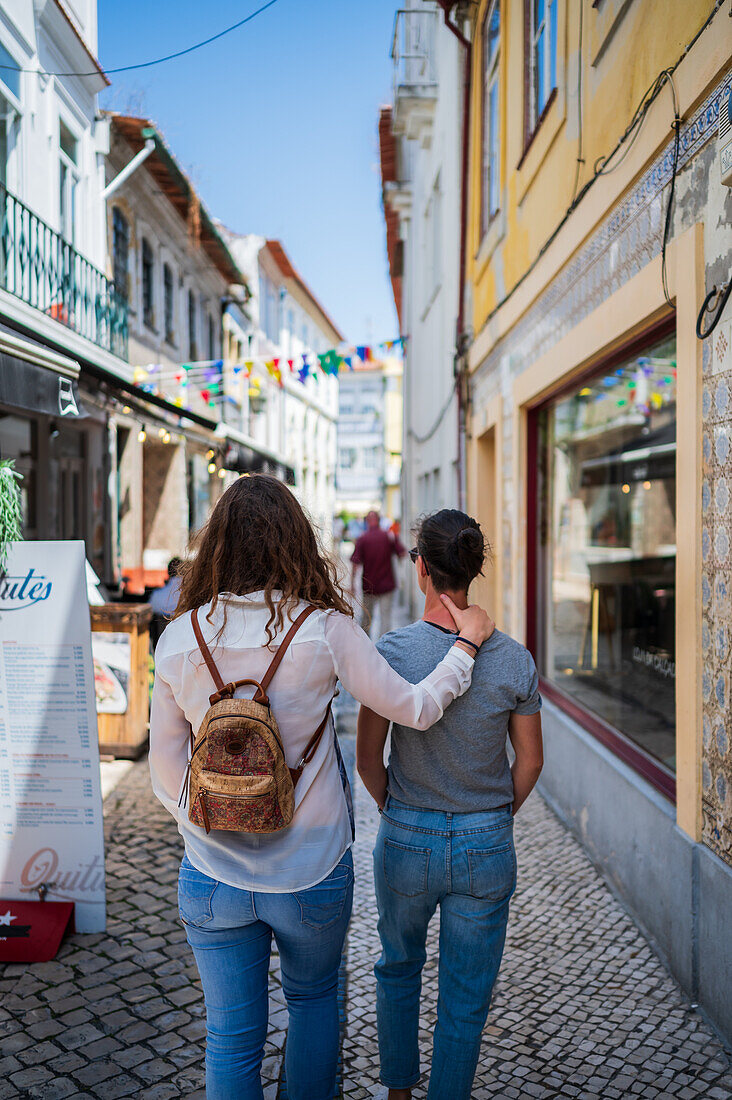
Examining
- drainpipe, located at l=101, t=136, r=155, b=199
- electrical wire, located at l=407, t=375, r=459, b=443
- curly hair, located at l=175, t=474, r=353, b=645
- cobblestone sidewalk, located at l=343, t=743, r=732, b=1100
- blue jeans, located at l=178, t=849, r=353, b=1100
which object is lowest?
cobblestone sidewalk, located at l=343, t=743, r=732, b=1100

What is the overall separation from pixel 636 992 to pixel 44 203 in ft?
33.3

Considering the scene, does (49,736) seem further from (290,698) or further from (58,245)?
(58,245)

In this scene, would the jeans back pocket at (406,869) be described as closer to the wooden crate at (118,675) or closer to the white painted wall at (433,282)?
the wooden crate at (118,675)

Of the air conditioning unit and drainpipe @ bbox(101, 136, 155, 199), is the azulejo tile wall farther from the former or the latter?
drainpipe @ bbox(101, 136, 155, 199)

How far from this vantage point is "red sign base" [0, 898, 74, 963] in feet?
→ 12.0

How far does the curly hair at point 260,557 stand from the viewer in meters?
2.04

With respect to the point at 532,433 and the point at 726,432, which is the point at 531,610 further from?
the point at 726,432

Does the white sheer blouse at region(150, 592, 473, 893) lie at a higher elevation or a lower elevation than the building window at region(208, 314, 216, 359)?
lower

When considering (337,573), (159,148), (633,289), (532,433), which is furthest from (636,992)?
(159,148)

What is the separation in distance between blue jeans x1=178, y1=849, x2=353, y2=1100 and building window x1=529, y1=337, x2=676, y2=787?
3.50m

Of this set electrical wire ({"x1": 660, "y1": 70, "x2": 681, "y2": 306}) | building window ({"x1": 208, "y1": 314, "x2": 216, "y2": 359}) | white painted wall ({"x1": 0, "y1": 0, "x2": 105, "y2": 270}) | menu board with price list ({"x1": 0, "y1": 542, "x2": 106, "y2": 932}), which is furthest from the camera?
building window ({"x1": 208, "y1": 314, "x2": 216, "y2": 359})

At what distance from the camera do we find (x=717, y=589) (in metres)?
3.14

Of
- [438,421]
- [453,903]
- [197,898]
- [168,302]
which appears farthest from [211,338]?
[197,898]

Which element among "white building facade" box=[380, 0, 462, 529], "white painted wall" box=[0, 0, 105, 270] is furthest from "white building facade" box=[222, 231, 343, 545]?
"white painted wall" box=[0, 0, 105, 270]
